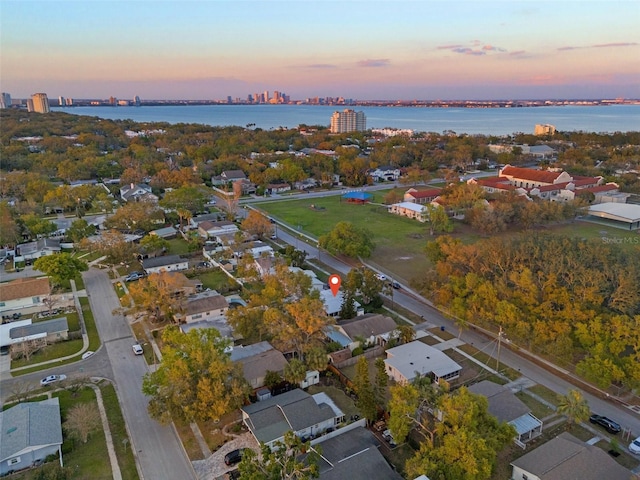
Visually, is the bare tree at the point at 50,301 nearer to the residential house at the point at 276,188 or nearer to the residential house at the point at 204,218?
the residential house at the point at 204,218

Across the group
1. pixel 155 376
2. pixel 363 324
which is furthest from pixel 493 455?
pixel 155 376

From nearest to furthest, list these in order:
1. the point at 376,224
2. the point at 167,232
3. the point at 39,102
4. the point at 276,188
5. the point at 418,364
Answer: the point at 418,364 → the point at 167,232 → the point at 376,224 → the point at 276,188 → the point at 39,102

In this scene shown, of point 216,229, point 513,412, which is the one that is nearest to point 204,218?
point 216,229

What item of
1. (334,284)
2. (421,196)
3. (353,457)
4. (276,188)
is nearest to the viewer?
(353,457)

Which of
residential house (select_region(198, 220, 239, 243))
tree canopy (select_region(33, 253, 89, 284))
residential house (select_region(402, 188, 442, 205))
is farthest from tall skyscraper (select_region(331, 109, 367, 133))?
tree canopy (select_region(33, 253, 89, 284))

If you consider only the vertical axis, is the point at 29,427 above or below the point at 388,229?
above

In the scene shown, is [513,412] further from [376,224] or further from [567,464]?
[376,224]
